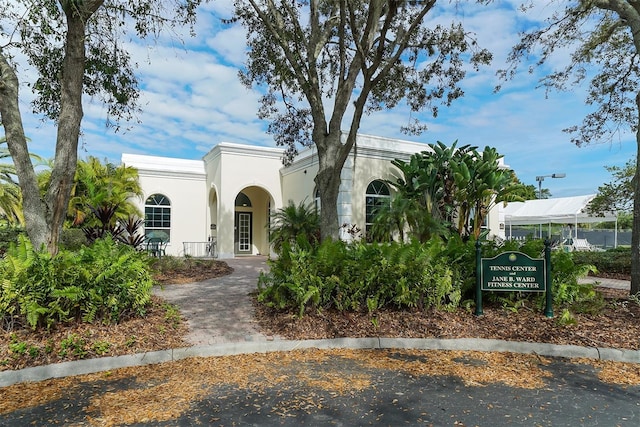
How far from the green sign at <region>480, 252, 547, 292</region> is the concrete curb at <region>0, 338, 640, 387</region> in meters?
0.99

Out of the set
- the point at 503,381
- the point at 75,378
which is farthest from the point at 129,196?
the point at 503,381

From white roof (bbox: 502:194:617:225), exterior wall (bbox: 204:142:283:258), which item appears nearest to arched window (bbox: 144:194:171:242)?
exterior wall (bbox: 204:142:283:258)

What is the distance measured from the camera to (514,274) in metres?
5.74

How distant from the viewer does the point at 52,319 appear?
15.3ft

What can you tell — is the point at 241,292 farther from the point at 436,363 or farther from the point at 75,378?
the point at 436,363

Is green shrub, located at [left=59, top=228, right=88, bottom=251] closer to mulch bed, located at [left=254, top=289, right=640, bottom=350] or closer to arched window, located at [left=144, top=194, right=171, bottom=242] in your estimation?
arched window, located at [left=144, top=194, right=171, bottom=242]

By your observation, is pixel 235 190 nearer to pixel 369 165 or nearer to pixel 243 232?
pixel 243 232

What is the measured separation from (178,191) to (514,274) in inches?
640

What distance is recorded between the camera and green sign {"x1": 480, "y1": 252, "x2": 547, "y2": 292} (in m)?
5.66

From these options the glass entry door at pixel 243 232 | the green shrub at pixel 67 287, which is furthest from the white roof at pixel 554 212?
the green shrub at pixel 67 287

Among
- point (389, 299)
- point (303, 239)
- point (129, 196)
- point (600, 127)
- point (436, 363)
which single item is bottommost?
point (436, 363)

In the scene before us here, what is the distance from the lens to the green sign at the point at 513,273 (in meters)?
5.66

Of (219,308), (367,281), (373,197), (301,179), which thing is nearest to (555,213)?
(373,197)

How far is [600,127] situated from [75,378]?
12.2m
